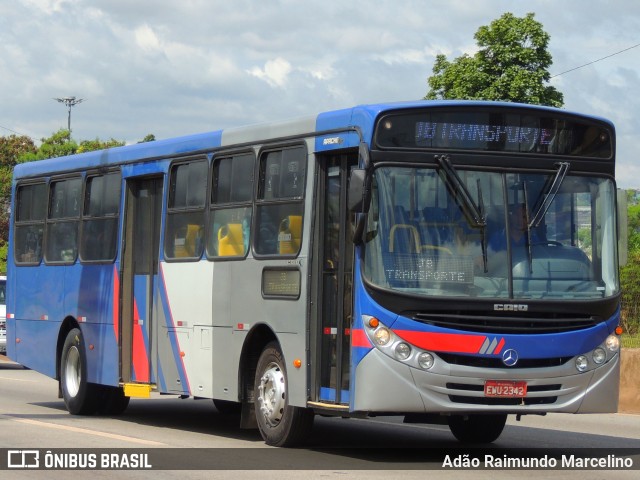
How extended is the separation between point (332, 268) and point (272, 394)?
5.12 ft

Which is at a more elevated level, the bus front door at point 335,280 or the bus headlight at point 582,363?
the bus front door at point 335,280

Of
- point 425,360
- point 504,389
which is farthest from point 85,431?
point 504,389

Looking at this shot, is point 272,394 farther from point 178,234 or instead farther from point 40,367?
point 40,367

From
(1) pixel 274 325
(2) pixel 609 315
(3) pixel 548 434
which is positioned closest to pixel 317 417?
(3) pixel 548 434

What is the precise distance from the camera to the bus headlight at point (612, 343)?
1213 cm

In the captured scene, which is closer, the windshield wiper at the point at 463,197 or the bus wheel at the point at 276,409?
the windshield wiper at the point at 463,197

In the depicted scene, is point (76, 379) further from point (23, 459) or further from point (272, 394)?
point (23, 459)

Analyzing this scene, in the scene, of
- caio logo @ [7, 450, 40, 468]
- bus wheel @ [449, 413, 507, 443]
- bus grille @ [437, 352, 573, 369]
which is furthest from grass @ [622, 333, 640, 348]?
caio logo @ [7, 450, 40, 468]

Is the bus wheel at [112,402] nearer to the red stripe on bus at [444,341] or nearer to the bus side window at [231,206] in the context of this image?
the bus side window at [231,206]

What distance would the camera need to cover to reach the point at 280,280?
43.3 feet

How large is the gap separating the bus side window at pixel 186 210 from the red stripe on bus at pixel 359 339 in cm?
352

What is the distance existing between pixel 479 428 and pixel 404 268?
2.95 m

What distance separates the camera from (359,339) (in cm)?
1169

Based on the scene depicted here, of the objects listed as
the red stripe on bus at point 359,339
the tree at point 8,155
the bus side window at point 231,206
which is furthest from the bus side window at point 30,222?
the tree at point 8,155
